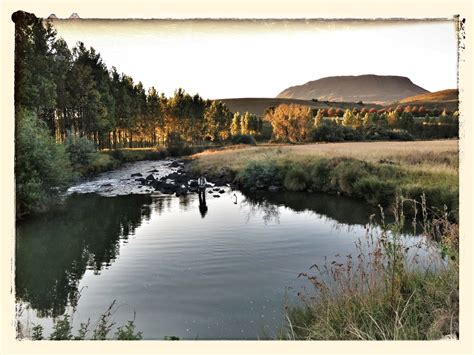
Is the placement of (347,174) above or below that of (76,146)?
below

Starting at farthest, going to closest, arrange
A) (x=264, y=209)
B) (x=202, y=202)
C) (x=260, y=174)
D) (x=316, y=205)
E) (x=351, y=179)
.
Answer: (x=260, y=174) < (x=202, y=202) < (x=351, y=179) < (x=316, y=205) < (x=264, y=209)

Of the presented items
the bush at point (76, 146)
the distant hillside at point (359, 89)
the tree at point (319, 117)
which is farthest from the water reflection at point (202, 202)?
the distant hillside at point (359, 89)

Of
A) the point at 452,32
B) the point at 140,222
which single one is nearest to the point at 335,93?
the point at 452,32

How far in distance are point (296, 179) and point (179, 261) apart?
10.9 m

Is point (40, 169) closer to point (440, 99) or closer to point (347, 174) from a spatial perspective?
point (440, 99)

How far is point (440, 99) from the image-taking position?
4219 millimetres

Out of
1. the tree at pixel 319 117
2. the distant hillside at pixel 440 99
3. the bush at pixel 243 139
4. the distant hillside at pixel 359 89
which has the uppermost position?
the tree at pixel 319 117

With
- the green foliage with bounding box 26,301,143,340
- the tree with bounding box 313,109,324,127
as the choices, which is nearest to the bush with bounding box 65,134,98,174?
the green foliage with bounding box 26,301,143,340

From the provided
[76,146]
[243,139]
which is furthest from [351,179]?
[76,146]

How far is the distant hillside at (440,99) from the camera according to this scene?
12.4ft

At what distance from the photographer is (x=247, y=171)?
2011 centimetres

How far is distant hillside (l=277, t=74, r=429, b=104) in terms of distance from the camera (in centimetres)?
500

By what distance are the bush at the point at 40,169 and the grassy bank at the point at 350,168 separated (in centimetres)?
574

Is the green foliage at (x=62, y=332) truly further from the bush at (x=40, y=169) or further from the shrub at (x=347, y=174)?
the shrub at (x=347, y=174)
